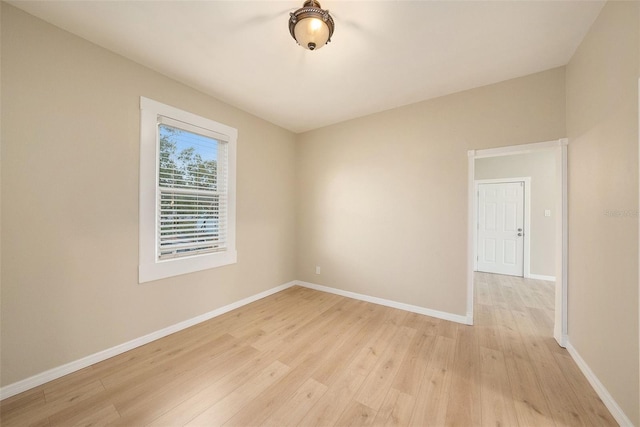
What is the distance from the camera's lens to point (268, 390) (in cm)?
167

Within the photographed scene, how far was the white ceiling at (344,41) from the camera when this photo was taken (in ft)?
5.33

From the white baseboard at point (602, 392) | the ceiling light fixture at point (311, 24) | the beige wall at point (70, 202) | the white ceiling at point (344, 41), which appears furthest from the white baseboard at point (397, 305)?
the ceiling light fixture at point (311, 24)

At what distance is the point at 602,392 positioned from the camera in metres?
1.57

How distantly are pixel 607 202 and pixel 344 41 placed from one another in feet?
7.37

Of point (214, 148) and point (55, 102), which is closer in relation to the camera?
point (55, 102)

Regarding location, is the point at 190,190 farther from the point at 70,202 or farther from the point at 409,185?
the point at 409,185

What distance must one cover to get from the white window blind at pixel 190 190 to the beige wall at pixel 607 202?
3.47 metres

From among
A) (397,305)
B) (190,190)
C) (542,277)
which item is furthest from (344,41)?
(542,277)

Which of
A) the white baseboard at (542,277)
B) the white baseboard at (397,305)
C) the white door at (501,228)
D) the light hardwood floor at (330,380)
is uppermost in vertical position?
the white door at (501,228)

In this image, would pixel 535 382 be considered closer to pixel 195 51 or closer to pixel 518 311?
pixel 518 311

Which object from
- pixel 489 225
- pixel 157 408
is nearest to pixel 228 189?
pixel 157 408

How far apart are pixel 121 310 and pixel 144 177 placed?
125 centimetres

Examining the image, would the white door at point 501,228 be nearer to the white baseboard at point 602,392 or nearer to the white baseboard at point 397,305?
Result: the white baseboard at point 397,305

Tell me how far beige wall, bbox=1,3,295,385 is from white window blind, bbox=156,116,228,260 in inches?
9.8
